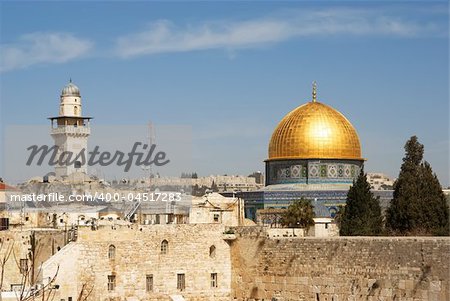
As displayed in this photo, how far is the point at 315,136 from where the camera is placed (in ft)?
154

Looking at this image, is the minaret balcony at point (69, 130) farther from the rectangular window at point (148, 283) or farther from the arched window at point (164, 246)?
the rectangular window at point (148, 283)

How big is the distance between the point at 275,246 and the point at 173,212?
4159 mm

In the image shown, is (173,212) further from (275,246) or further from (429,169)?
(429,169)

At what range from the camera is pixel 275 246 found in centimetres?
2647

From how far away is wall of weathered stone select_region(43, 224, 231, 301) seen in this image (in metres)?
25.5

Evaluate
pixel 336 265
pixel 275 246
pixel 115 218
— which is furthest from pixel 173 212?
pixel 336 265

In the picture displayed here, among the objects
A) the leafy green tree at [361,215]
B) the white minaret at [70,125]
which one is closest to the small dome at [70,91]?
the white minaret at [70,125]

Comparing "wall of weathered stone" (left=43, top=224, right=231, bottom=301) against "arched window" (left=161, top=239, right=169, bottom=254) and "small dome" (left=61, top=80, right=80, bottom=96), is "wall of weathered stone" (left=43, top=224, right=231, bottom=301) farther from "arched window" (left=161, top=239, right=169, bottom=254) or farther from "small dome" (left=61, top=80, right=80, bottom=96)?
"small dome" (left=61, top=80, right=80, bottom=96)

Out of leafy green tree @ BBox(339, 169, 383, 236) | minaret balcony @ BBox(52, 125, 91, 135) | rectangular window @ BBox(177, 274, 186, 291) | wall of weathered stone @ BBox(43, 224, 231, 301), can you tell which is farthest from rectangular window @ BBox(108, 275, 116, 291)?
minaret balcony @ BBox(52, 125, 91, 135)

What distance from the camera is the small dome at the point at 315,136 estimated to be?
47000 millimetres

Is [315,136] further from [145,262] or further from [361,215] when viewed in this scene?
[145,262]

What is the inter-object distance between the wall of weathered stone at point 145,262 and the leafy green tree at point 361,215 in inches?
193

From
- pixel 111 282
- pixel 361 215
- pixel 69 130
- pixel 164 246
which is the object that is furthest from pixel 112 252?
pixel 69 130

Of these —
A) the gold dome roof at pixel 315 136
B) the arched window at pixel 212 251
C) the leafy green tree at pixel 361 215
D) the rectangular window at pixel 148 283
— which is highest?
the gold dome roof at pixel 315 136
